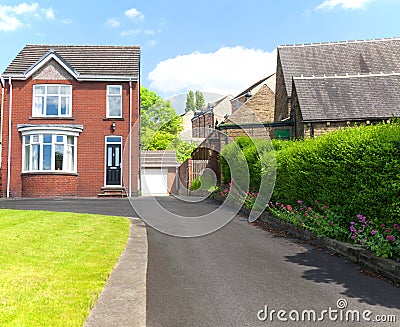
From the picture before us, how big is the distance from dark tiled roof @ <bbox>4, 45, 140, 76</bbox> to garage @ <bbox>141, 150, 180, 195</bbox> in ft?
21.4

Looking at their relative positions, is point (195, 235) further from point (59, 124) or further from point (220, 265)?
point (59, 124)

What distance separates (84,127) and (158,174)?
842 centimetres

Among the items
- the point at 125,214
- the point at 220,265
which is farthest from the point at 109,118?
the point at 220,265

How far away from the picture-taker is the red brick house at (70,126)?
23.7 m

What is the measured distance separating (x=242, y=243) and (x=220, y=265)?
7.90 feet

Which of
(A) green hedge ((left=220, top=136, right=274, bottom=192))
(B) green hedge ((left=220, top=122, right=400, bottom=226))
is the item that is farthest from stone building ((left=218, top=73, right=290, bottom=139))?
(B) green hedge ((left=220, top=122, right=400, bottom=226))

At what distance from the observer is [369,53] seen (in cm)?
3322

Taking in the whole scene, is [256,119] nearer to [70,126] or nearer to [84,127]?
[84,127]

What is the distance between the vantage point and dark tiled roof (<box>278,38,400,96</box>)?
31.8 metres

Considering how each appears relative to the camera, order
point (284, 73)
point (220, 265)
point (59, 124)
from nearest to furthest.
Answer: point (220, 265), point (59, 124), point (284, 73)

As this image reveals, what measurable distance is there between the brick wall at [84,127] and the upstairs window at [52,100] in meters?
0.27

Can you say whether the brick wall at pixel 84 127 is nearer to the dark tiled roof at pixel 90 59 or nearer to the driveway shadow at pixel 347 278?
the dark tiled roof at pixel 90 59

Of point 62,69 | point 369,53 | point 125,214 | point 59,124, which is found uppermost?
point 369,53

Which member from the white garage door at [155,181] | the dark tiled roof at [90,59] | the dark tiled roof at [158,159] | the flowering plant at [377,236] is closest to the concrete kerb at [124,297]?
the flowering plant at [377,236]
